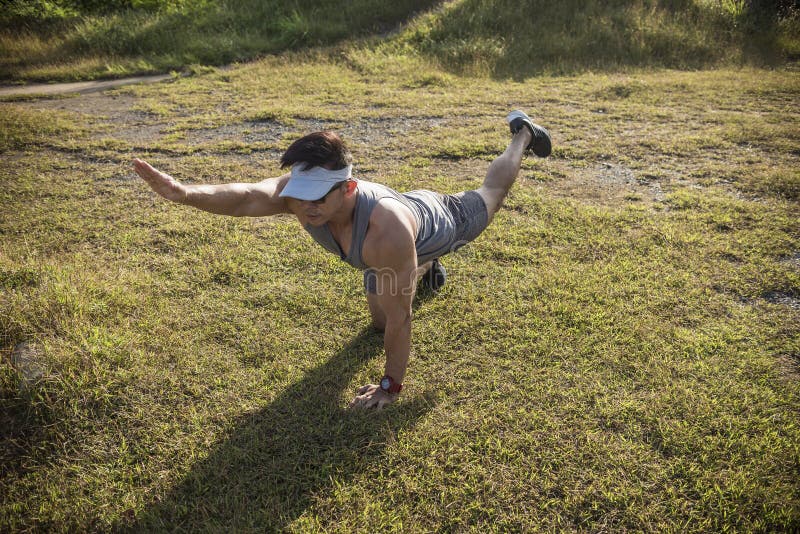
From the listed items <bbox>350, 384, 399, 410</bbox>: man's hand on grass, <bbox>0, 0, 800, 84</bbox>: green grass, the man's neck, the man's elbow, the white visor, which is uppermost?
<bbox>0, 0, 800, 84</bbox>: green grass

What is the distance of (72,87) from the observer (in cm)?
920

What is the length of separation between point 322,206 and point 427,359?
1387 millimetres

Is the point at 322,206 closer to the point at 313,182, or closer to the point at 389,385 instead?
the point at 313,182

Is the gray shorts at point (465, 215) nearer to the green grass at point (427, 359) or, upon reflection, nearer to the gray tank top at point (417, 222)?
the gray tank top at point (417, 222)

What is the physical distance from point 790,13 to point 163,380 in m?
15.3

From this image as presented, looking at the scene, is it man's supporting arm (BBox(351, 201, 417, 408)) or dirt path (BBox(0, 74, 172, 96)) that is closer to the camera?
man's supporting arm (BBox(351, 201, 417, 408))

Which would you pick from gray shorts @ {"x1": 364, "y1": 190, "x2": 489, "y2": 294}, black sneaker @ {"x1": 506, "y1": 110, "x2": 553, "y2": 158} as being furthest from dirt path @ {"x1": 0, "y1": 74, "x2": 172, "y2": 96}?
gray shorts @ {"x1": 364, "y1": 190, "x2": 489, "y2": 294}

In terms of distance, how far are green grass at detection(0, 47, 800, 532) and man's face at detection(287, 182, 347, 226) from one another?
1.15 m

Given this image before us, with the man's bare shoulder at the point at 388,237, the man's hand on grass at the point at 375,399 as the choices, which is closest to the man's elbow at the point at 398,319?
the man's bare shoulder at the point at 388,237

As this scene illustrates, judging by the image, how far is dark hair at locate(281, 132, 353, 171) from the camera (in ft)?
7.62

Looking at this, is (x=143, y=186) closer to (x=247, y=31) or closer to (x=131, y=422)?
(x=131, y=422)

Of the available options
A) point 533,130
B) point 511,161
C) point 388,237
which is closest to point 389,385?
point 388,237

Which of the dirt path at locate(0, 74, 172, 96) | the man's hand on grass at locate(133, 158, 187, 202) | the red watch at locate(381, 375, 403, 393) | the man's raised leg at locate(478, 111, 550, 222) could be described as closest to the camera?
the man's hand on grass at locate(133, 158, 187, 202)

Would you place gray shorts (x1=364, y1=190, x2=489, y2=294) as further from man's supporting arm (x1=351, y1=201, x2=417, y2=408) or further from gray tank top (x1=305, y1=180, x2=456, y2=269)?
man's supporting arm (x1=351, y1=201, x2=417, y2=408)
